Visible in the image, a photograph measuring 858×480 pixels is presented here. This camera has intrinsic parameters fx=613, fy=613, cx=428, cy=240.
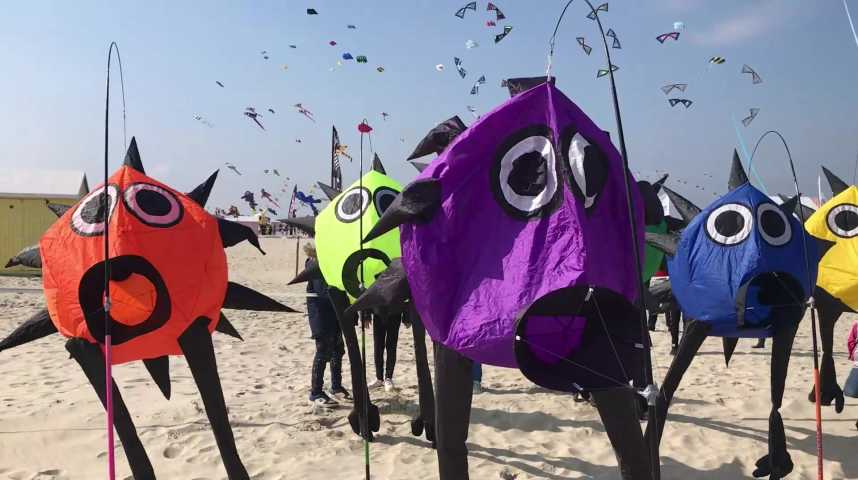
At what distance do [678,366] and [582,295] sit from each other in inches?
95.2

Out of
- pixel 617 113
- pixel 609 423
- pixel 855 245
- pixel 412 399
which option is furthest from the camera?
pixel 412 399

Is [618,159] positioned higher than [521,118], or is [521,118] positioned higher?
[521,118]

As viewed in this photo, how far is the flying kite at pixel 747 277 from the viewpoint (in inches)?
150

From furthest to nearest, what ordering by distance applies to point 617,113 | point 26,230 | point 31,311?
point 26,230 < point 31,311 < point 617,113

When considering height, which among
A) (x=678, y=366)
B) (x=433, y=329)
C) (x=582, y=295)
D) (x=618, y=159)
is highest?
(x=618, y=159)

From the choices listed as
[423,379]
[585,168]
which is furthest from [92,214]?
[585,168]

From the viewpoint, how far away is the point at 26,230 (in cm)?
1764

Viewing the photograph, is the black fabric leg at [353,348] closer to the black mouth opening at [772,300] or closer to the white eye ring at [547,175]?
the white eye ring at [547,175]

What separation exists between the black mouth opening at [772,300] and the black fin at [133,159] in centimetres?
379

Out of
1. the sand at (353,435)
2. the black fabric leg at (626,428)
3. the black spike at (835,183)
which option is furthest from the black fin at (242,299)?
the black spike at (835,183)

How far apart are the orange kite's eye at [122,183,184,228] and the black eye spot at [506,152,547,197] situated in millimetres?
1889

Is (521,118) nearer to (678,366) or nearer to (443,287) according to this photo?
(443,287)

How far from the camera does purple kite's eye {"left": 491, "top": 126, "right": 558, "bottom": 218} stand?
2311mm

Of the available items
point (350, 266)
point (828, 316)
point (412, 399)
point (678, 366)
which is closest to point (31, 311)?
point (412, 399)
